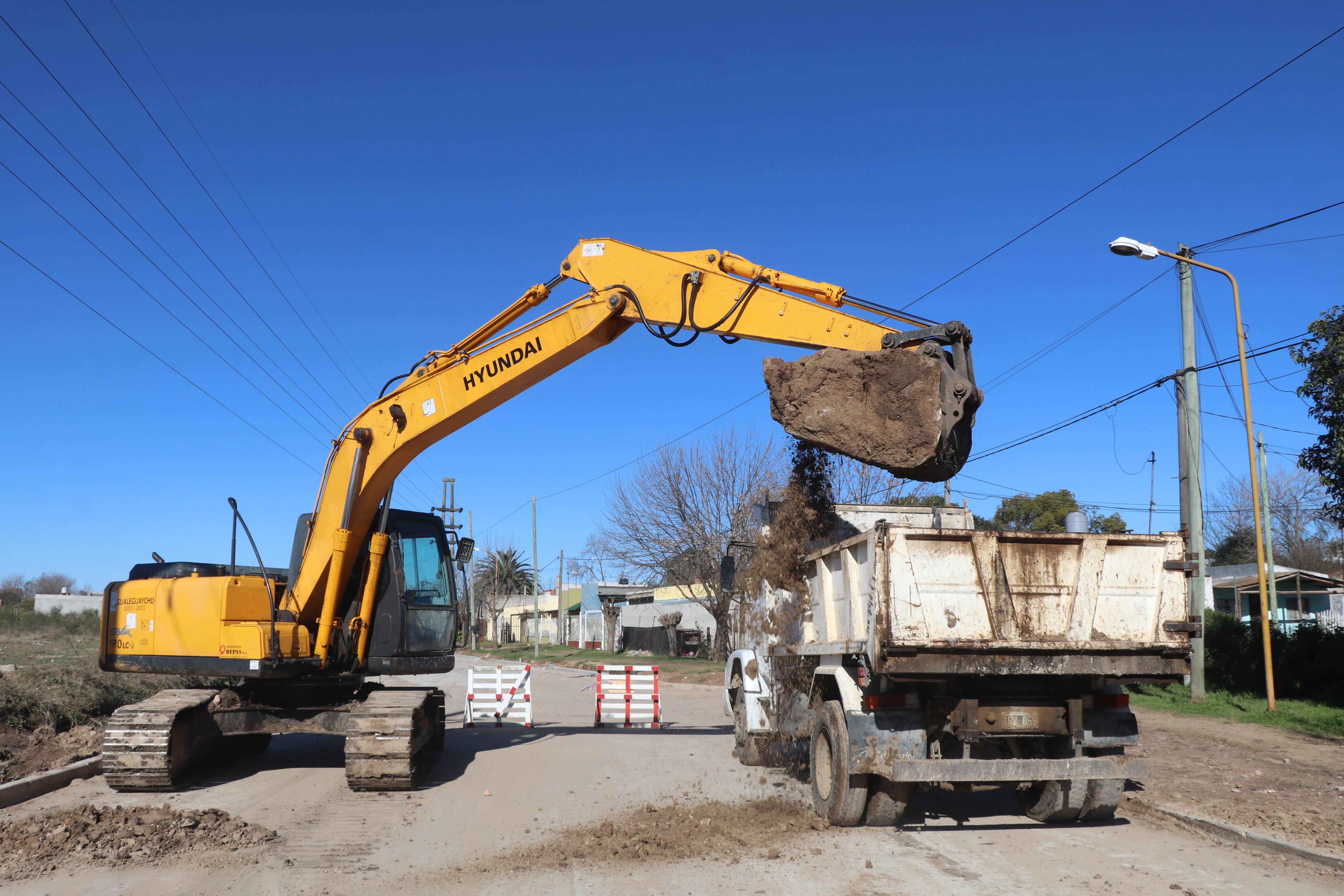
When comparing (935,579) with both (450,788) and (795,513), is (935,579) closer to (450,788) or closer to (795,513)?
(795,513)

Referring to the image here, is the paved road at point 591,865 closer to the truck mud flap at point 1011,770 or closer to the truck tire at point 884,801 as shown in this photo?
the truck tire at point 884,801

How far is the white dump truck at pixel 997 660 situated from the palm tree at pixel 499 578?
6886cm

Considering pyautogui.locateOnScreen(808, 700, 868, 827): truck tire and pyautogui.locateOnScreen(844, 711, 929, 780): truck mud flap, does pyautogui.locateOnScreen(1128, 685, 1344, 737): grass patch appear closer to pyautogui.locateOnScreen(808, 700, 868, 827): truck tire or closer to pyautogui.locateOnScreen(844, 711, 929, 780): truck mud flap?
pyautogui.locateOnScreen(808, 700, 868, 827): truck tire

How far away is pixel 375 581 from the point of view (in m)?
10.7

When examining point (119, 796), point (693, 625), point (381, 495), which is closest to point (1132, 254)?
point (381, 495)

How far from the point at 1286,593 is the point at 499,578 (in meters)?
63.0

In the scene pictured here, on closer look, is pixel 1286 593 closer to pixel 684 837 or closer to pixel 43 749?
pixel 684 837

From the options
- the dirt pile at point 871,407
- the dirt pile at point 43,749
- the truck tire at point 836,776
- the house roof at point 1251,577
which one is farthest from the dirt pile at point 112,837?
the house roof at point 1251,577

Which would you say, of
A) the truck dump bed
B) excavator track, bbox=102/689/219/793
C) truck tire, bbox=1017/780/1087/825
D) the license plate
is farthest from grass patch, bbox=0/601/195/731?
truck tire, bbox=1017/780/1087/825

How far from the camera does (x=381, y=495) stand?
35.6 feet

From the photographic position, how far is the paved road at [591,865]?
616 cm

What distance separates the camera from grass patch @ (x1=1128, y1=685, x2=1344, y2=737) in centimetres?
1377

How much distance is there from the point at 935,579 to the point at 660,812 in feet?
11.2

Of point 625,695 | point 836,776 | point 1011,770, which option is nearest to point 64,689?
point 625,695
